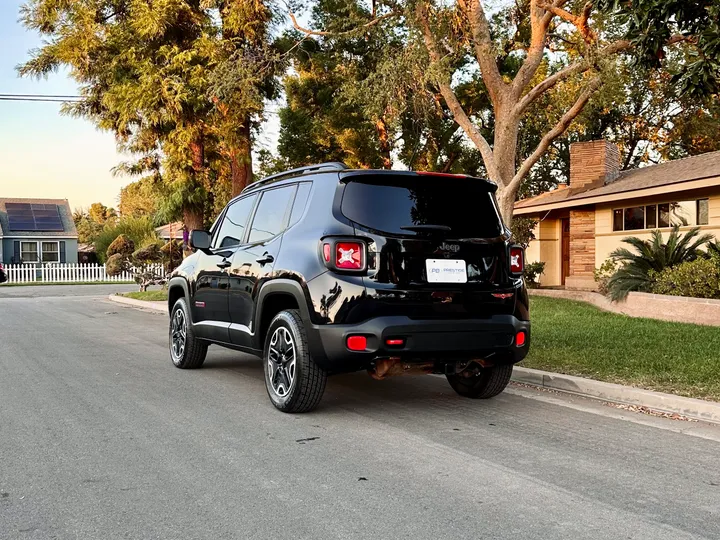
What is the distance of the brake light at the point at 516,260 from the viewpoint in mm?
6320

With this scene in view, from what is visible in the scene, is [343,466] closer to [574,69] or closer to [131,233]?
[574,69]

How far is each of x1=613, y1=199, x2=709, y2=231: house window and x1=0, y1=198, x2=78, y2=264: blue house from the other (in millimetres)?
36937

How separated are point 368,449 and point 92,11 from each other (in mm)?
20824

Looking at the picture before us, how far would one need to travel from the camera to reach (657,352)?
30.1ft

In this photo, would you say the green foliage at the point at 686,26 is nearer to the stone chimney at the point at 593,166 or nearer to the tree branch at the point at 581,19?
the tree branch at the point at 581,19

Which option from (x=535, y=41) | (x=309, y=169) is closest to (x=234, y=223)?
(x=309, y=169)

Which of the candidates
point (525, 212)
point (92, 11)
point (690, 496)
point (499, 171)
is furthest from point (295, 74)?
point (690, 496)

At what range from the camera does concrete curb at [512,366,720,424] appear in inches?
245

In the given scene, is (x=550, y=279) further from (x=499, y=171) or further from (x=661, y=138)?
(x=661, y=138)

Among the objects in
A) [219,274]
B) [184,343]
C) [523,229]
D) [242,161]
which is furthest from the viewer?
[523,229]

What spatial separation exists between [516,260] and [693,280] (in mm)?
9060

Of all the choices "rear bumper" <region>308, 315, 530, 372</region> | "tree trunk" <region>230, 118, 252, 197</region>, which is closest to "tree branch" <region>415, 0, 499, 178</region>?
"tree trunk" <region>230, 118, 252, 197</region>

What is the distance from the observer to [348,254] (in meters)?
5.64

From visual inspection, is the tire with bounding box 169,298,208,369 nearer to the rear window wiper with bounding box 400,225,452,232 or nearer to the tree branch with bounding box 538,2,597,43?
the rear window wiper with bounding box 400,225,452,232
